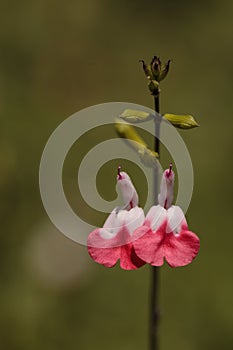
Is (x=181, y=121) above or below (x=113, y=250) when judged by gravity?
above

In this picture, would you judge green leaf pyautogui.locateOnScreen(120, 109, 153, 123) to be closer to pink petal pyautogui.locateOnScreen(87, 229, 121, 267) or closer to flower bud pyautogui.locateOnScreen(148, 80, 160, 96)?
flower bud pyautogui.locateOnScreen(148, 80, 160, 96)

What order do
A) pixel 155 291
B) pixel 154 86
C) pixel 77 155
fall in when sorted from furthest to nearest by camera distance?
pixel 77 155 < pixel 155 291 < pixel 154 86

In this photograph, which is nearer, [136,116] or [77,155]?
[136,116]

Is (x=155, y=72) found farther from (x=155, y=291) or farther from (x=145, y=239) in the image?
(x=155, y=291)

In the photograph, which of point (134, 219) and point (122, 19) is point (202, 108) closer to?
point (122, 19)

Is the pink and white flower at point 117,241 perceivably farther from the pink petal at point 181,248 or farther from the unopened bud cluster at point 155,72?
the unopened bud cluster at point 155,72

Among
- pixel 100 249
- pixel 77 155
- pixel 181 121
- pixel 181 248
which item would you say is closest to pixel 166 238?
pixel 181 248

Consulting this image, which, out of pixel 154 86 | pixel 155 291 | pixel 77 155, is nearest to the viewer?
pixel 154 86
